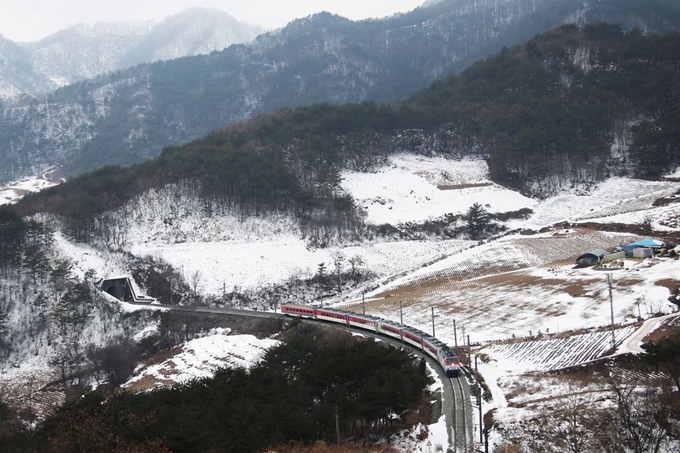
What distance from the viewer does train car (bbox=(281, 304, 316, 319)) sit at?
55.5 meters

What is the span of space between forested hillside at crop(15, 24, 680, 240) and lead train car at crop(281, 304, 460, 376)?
27770 mm

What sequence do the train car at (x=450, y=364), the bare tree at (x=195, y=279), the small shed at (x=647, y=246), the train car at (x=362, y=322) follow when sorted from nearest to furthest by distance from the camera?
the train car at (x=450, y=364)
the train car at (x=362, y=322)
the small shed at (x=647, y=246)
the bare tree at (x=195, y=279)

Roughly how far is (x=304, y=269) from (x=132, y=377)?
95.1 ft

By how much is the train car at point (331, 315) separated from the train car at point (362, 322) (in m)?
0.50

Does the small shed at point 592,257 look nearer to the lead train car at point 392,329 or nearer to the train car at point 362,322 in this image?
the lead train car at point 392,329

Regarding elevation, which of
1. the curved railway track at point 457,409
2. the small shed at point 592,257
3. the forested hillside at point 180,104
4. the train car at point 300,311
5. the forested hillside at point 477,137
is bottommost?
the train car at point 300,311

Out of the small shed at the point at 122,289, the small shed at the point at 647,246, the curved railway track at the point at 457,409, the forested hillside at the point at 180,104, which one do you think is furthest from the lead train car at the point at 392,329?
the forested hillside at the point at 180,104

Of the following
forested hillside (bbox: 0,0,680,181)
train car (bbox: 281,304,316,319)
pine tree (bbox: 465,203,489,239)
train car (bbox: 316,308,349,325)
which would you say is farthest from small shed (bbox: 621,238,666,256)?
forested hillside (bbox: 0,0,680,181)

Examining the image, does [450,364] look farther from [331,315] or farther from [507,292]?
[507,292]

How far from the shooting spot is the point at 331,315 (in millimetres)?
53531

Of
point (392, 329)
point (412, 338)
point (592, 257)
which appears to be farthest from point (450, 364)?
point (592, 257)

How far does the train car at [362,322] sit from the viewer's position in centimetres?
4894

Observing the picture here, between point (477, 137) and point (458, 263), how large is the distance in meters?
46.5

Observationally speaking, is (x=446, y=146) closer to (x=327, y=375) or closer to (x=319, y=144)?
(x=319, y=144)
